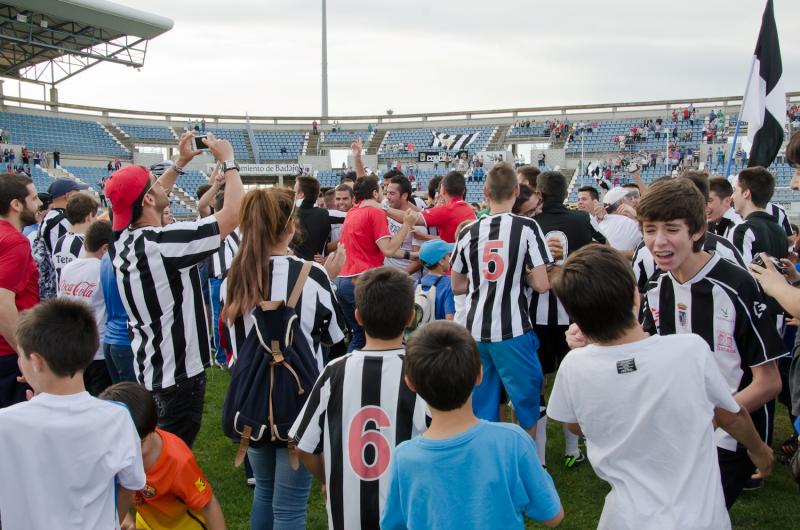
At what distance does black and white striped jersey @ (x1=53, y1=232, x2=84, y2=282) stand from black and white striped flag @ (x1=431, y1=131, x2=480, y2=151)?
37.8 metres

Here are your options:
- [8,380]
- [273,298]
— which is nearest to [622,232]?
[273,298]

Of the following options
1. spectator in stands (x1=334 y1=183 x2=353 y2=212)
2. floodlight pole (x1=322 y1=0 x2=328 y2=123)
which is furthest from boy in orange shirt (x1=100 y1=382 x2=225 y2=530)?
floodlight pole (x1=322 y1=0 x2=328 y2=123)

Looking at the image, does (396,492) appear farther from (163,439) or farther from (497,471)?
(163,439)

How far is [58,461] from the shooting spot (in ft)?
7.11

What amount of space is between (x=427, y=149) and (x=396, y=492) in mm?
41505

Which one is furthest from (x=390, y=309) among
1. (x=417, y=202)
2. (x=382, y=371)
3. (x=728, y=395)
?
(x=417, y=202)

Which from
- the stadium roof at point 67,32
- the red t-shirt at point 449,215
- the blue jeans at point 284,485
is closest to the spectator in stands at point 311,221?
the red t-shirt at point 449,215

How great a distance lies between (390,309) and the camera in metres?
2.40

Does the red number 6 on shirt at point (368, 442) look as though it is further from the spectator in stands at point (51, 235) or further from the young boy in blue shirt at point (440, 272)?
the spectator in stands at point (51, 235)

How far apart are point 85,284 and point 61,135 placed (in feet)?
128

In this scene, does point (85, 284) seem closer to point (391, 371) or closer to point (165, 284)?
point (165, 284)

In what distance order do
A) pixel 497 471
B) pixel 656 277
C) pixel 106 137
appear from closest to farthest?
pixel 497 471
pixel 656 277
pixel 106 137

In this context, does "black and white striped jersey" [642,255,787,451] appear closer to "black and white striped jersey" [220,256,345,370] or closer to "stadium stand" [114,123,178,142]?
"black and white striped jersey" [220,256,345,370]

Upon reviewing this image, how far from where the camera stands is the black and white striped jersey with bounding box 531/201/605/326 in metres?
4.94
